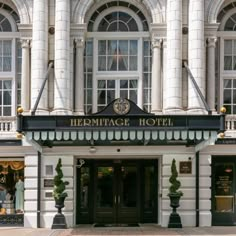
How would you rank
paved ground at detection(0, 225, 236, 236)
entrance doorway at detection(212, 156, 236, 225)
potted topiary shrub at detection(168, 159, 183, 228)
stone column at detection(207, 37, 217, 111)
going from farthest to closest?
1. stone column at detection(207, 37, 217, 111)
2. entrance doorway at detection(212, 156, 236, 225)
3. potted topiary shrub at detection(168, 159, 183, 228)
4. paved ground at detection(0, 225, 236, 236)

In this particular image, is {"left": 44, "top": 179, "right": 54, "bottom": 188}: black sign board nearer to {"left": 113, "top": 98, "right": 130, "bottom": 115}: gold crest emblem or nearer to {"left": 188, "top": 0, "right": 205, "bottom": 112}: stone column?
{"left": 113, "top": 98, "right": 130, "bottom": 115}: gold crest emblem

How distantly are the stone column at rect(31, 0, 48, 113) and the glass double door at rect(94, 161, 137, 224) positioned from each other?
13.2 ft

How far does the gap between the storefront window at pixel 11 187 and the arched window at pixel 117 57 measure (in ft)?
13.1

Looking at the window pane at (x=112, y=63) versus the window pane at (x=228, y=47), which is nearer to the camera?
the window pane at (x=112, y=63)

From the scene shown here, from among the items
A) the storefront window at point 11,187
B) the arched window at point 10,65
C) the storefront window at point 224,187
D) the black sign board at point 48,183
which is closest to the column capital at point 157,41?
the storefront window at point 224,187

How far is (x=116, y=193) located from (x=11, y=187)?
14.9ft

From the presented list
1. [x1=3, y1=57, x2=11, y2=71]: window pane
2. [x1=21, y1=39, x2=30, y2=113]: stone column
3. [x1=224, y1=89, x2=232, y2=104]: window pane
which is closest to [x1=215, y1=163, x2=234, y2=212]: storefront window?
[x1=224, y1=89, x2=232, y2=104]: window pane

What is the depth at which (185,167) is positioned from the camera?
83.4ft

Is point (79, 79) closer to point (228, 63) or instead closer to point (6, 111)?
point (6, 111)

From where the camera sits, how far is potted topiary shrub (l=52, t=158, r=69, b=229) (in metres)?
24.5

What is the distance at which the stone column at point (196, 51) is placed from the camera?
2545 cm

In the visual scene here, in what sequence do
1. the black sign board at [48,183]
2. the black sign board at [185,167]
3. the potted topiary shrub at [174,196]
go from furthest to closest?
the black sign board at [185,167], the black sign board at [48,183], the potted topiary shrub at [174,196]

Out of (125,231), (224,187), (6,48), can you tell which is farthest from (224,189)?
(6,48)

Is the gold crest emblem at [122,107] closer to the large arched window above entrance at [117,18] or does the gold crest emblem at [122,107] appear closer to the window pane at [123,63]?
the window pane at [123,63]
